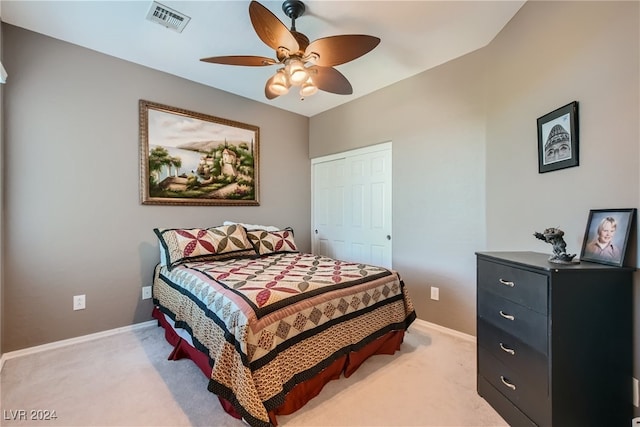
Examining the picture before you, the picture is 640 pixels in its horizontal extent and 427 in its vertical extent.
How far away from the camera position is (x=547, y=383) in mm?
1274

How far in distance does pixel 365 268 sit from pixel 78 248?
2529mm

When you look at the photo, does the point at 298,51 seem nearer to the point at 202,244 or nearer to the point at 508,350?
the point at 202,244

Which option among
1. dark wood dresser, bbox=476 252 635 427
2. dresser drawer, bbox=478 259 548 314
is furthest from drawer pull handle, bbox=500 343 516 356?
dresser drawer, bbox=478 259 548 314

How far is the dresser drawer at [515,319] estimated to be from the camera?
4.29 feet

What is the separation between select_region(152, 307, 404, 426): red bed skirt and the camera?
5.16ft

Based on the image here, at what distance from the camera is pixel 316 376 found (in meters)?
1.72

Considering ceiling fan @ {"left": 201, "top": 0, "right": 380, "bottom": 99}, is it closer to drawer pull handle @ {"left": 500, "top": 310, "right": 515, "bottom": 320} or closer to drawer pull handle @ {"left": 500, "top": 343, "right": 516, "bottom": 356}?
drawer pull handle @ {"left": 500, "top": 310, "right": 515, "bottom": 320}

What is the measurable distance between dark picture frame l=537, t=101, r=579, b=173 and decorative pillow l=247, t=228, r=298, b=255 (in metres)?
2.36

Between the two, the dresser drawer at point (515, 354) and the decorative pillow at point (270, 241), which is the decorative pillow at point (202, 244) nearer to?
the decorative pillow at point (270, 241)

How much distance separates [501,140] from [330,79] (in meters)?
1.48

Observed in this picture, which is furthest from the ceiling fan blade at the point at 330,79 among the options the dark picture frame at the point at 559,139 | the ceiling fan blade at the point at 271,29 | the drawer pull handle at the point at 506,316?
the drawer pull handle at the point at 506,316

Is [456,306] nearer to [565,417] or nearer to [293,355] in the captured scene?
[565,417]

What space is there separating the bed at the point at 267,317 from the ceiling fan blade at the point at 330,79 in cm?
149

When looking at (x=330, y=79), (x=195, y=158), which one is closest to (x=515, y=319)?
(x=330, y=79)
